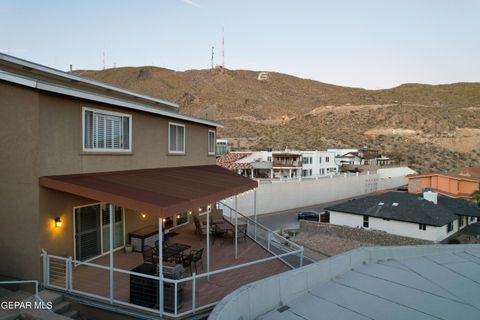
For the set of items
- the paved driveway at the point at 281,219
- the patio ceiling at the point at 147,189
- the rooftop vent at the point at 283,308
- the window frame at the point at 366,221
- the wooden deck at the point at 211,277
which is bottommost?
the paved driveway at the point at 281,219

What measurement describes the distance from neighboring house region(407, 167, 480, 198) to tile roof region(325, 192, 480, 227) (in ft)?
34.5

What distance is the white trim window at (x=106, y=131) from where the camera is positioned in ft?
33.8

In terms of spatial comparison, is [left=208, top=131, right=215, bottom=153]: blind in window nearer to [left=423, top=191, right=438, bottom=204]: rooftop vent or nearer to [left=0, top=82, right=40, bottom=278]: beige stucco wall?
[left=0, top=82, right=40, bottom=278]: beige stucco wall

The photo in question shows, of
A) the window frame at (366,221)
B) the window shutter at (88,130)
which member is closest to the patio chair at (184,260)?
the window shutter at (88,130)

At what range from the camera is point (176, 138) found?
15.1 meters

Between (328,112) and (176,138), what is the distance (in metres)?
84.1

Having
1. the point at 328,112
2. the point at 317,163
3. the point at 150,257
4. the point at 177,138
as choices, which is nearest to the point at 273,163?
the point at 317,163

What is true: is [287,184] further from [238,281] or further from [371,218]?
[238,281]

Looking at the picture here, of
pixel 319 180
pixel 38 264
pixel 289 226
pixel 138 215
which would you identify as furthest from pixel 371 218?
pixel 38 264

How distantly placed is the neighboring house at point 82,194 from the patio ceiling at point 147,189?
3cm

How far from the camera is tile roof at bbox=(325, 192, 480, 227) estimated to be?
27.7 m

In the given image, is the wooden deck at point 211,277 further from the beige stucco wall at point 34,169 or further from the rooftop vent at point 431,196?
the rooftop vent at point 431,196

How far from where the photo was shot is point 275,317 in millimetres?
6324

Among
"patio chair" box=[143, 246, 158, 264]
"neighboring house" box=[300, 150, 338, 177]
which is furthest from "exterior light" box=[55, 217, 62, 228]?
"neighboring house" box=[300, 150, 338, 177]
